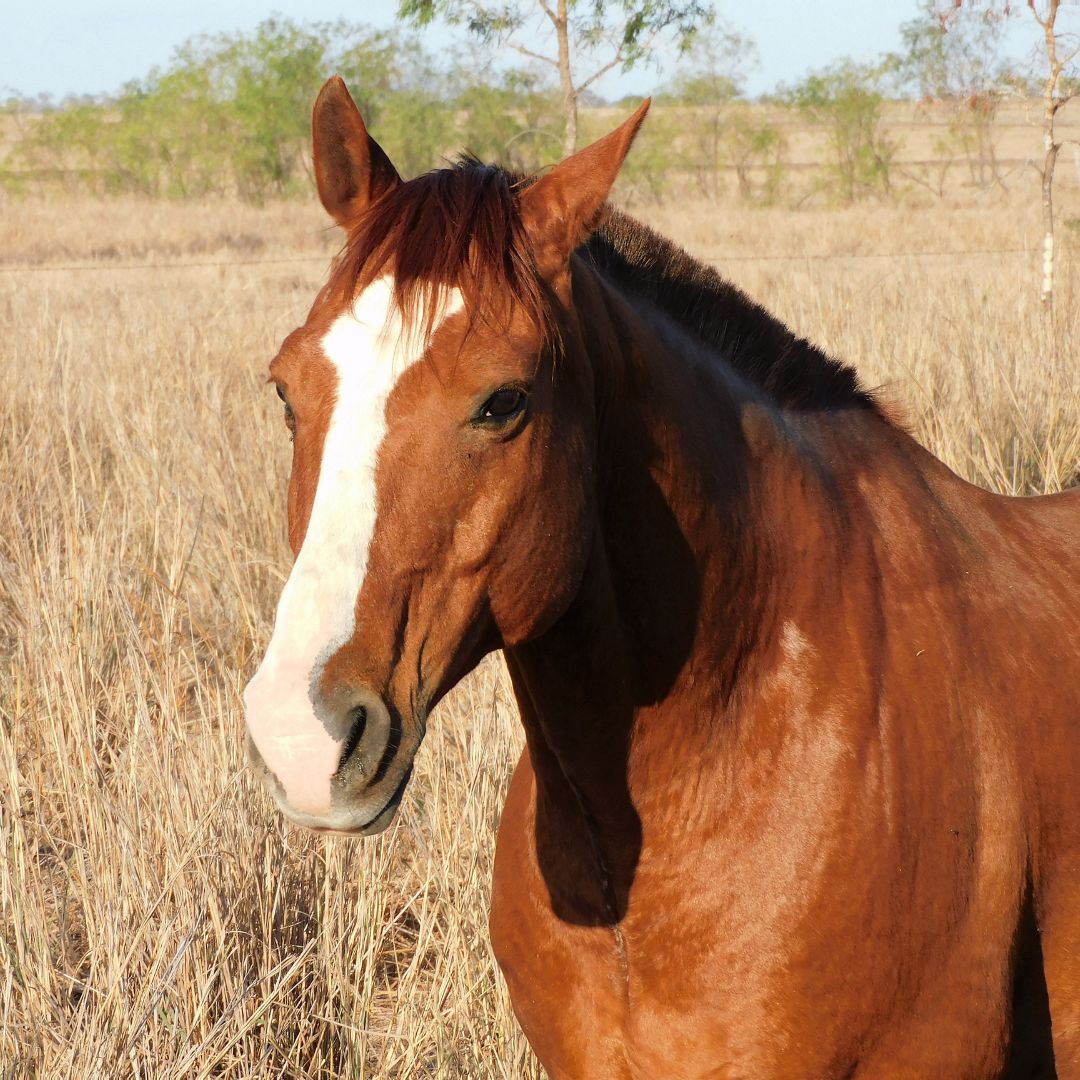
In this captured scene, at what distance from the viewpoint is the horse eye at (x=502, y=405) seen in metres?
1.49

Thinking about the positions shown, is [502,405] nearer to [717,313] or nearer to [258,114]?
[717,313]

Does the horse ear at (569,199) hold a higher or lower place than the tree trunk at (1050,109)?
lower

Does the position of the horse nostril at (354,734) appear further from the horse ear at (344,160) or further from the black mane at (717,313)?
the black mane at (717,313)

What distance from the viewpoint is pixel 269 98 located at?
2739 cm

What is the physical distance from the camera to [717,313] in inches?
80.1

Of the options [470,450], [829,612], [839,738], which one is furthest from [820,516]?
[470,450]

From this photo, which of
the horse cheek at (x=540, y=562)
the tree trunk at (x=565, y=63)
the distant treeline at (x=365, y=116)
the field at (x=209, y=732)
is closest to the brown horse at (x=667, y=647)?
the horse cheek at (x=540, y=562)

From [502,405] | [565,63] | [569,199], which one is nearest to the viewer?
[502,405]

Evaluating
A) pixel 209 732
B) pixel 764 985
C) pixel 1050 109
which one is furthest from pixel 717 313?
pixel 1050 109

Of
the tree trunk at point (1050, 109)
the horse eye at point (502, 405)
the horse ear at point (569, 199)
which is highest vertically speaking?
the tree trunk at point (1050, 109)

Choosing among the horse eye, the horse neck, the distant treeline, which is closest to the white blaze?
the horse eye

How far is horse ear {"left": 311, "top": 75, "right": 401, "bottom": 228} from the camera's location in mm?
1736

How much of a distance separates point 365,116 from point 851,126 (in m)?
12.2

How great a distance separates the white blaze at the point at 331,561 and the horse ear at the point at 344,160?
336 mm
